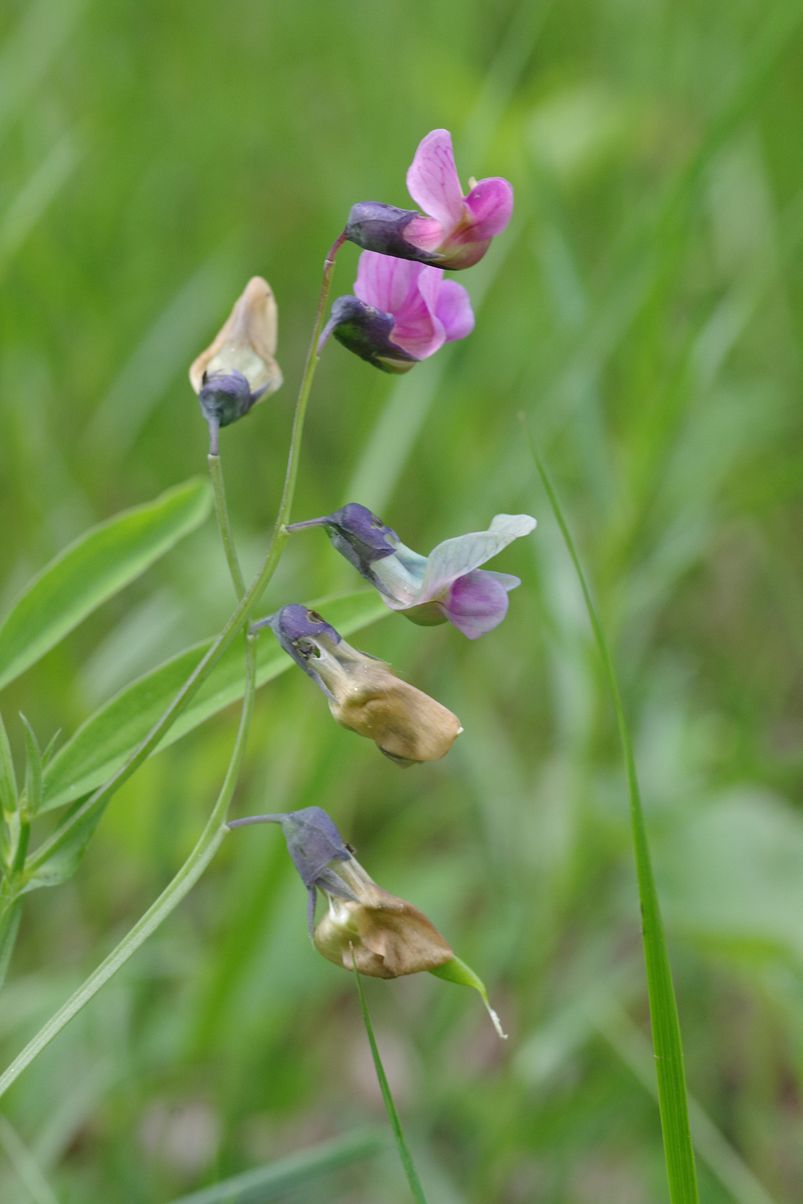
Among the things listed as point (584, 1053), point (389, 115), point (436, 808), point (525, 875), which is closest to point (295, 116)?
point (389, 115)

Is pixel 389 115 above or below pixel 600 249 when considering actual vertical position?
above

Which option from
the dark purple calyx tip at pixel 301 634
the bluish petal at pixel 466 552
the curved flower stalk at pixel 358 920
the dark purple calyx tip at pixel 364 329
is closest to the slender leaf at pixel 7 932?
the curved flower stalk at pixel 358 920

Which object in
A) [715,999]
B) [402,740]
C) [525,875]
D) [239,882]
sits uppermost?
[402,740]

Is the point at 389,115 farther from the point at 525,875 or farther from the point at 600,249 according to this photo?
the point at 525,875

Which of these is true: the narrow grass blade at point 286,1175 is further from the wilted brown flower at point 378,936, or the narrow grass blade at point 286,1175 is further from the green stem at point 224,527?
the green stem at point 224,527

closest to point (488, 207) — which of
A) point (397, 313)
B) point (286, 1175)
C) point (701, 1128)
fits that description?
point (397, 313)

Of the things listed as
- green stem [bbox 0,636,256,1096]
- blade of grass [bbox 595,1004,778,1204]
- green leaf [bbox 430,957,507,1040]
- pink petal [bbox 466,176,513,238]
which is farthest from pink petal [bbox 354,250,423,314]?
blade of grass [bbox 595,1004,778,1204]
